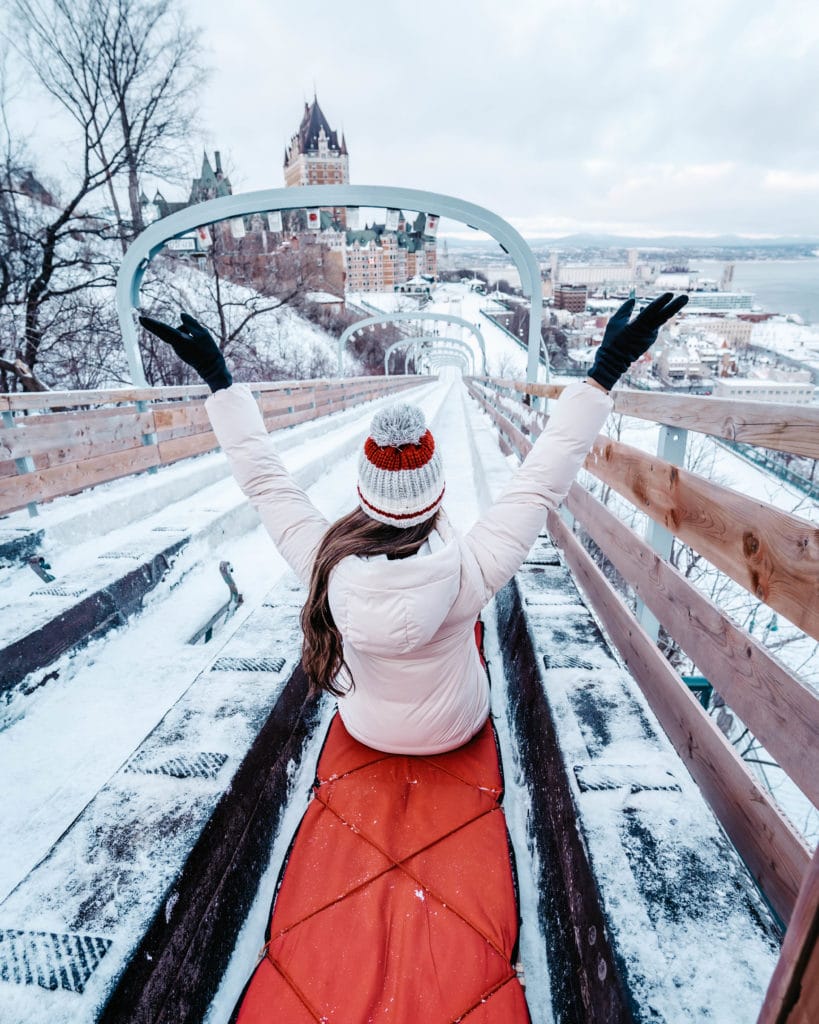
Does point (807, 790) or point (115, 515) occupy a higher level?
point (807, 790)

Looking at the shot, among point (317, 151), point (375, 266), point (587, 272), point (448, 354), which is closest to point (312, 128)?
point (317, 151)

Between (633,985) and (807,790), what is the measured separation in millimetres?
558

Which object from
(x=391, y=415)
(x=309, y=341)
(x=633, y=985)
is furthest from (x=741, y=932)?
(x=309, y=341)

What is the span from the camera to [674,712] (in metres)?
1.81

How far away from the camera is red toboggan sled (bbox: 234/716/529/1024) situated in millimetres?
1213

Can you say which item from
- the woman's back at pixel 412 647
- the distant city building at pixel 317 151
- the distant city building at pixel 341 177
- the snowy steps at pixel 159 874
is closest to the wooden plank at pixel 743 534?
the woman's back at pixel 412 647

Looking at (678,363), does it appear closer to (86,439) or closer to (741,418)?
(86,439)

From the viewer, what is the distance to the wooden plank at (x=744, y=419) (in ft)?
4.18

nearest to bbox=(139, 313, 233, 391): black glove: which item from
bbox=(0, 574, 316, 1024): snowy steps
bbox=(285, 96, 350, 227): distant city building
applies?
bbox=(0, 574, 316, 1024): snowy steps

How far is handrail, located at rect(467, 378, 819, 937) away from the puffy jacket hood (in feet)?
2.61

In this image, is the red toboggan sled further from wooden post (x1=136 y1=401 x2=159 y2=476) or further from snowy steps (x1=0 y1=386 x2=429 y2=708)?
wooden post (x1=136 y1=401 x2=159 y2=476)

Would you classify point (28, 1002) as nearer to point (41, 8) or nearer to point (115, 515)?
point (115, 515)

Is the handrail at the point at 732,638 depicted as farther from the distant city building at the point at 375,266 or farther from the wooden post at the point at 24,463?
the distant city building at the point at 375,266

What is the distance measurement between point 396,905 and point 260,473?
1.37m
